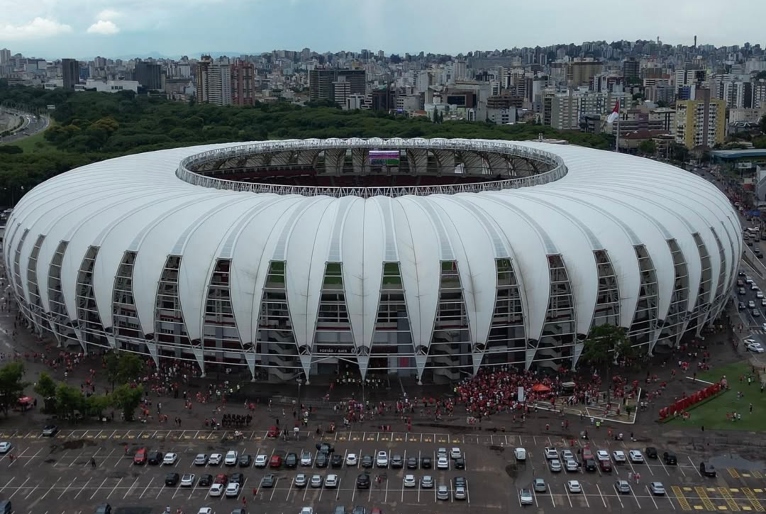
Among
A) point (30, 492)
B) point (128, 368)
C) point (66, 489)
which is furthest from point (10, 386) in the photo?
point (66, 489)

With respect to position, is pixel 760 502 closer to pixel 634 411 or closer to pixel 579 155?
pixel 634 411

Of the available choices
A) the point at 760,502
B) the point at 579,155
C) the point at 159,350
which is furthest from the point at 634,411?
the point at 579,155

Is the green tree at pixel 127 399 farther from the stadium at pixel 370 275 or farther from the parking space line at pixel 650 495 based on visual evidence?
the parking space line at pixel 650 495

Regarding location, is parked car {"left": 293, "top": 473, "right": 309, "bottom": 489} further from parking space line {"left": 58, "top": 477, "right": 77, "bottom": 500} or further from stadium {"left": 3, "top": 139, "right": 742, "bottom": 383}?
stadium {"left": 3, "top": 139, "right": 742, "bottom": 383}

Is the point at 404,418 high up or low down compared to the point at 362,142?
down

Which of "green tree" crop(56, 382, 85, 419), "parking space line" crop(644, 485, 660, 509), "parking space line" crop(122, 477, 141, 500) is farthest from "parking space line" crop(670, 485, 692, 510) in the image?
"green tree" crop(56, 382, 85, 419)

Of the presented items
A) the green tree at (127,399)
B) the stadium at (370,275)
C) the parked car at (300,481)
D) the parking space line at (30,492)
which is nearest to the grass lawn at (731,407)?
the stadium at (370,275)
